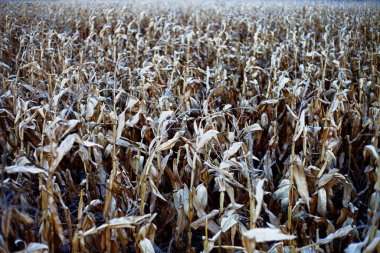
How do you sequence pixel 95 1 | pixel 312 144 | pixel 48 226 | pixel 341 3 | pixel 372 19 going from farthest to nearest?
pixel 341 3, pixel 95 1, pixel 372 19, pixel 312 144, pixel 48 226

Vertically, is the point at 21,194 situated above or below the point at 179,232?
above

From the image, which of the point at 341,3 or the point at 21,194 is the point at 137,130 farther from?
the point at 341,3

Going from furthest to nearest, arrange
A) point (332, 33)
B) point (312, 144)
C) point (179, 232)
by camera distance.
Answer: point (332, 33) < point (312, 144) < point (179, 232)

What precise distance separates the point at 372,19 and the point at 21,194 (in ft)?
22.7

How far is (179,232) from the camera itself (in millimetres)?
1830

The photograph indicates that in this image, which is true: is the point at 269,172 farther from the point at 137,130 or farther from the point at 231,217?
the point at 137,130

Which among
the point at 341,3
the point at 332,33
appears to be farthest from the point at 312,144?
the point at 341,3

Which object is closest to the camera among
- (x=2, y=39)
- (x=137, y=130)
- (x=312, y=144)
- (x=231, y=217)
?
(x=231, y=217)

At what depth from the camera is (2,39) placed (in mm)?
4801

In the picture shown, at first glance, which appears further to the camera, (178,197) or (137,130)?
(137,130)

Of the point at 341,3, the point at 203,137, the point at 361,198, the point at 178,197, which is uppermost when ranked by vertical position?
the point at 341,3

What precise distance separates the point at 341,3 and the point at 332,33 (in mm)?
5516

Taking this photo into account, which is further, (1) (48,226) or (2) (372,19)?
(2) (372,19)

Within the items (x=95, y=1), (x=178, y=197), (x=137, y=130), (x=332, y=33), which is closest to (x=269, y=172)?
(x=178, y=197)
